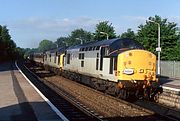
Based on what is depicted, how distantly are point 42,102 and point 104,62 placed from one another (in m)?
5.06

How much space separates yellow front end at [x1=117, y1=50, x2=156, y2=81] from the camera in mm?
20922

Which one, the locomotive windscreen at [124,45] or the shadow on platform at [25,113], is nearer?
the shadow on platform at [25,113]

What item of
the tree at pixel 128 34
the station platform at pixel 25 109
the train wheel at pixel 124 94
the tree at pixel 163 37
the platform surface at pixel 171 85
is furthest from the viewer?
the tree at pixel 128 34

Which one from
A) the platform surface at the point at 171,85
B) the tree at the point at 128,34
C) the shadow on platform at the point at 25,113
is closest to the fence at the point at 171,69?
the platform surface at the point at 171,85

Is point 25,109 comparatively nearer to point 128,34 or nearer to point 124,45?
point 124,45

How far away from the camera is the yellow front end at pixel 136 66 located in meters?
20.9

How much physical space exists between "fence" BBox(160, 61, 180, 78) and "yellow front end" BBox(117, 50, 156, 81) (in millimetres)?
24216

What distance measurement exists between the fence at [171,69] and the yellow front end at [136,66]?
24.2 m

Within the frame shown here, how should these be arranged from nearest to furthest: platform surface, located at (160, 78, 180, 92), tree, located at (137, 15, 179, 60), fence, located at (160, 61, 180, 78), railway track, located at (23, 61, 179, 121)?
railway track, located at (23, 61, 179, 121) → platform surface, located at (160, 78, 180, 92) → fence, located at (160, 61, 180, 78) → tree, located at (137, 15, 179, 60)

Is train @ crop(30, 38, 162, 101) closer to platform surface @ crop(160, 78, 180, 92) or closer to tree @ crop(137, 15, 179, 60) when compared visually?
platform surface @ crop(160, 78, 180, 92)

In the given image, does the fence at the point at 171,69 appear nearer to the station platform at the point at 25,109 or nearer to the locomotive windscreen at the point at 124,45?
the locomotive windscreen at the point at 124,45

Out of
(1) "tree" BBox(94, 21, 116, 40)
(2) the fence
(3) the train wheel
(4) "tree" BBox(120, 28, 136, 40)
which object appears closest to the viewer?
(3) the train wheel

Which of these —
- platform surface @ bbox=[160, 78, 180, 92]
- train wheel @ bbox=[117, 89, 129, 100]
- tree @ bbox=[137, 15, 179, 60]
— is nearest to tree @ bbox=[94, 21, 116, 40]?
tree @ bbox=[137, 15, 179, 60]

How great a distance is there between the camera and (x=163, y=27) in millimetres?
54406
